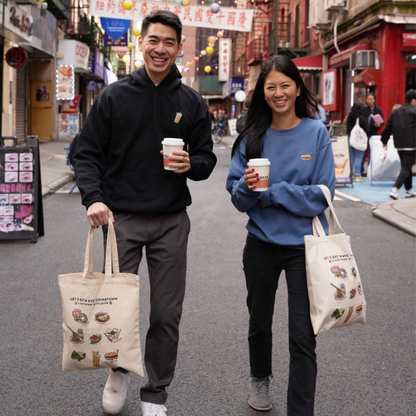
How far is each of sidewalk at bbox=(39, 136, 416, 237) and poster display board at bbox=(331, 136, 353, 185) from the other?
353 mm

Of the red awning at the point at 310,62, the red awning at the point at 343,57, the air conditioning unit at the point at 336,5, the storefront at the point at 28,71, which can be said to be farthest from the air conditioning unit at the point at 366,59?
the storefront at the point at 28,71

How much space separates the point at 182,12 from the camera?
62.8ft

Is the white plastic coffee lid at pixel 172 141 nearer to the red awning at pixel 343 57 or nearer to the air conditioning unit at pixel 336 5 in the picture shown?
the red awning at pixel 343 57

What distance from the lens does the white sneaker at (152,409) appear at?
328 centimetres

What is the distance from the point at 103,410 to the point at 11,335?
5.08 ft

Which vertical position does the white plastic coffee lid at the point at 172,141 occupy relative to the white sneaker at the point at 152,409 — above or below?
above

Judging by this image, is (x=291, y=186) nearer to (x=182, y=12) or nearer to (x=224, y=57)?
(x=182, y=12)

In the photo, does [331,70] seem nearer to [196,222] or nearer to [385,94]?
[385,94]

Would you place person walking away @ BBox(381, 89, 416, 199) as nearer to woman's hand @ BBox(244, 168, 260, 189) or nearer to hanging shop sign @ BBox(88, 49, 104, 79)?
woman's hand @ BBox(244, 168, 260, 189)

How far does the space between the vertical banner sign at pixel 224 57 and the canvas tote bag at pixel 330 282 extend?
208ft

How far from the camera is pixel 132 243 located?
11.0 feet

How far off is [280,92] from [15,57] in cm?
1919

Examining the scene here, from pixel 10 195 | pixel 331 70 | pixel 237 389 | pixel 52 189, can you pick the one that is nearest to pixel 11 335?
pixel 237 389

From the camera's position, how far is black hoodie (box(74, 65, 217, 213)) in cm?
326
